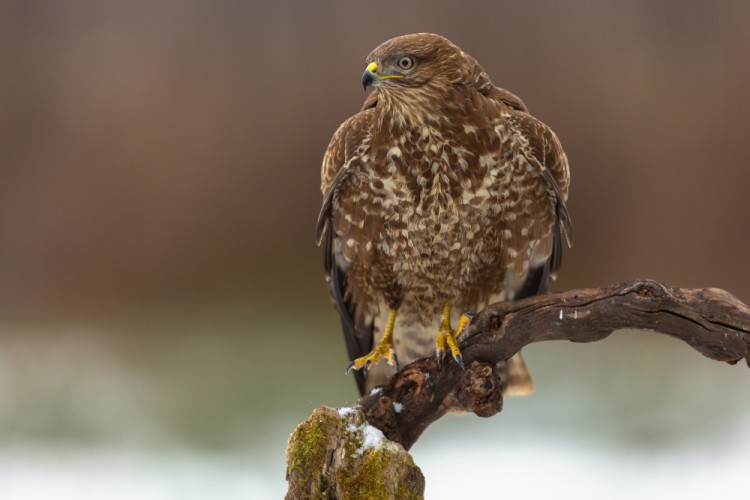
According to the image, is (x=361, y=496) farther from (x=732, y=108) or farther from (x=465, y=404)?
(x=732, y=108)

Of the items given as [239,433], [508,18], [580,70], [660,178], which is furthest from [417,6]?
[239,433]

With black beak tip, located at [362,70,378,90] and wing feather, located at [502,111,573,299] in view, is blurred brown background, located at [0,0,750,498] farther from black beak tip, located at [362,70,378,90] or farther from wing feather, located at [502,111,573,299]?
black beak tip, located at [362,70,378,90]

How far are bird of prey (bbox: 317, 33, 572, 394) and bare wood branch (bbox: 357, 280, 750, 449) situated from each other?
0.32ft

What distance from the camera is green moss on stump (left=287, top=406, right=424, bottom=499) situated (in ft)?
7.71

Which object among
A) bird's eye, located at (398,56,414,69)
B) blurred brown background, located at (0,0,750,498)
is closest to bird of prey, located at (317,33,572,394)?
bird's eye, located at (398,56,414,69)

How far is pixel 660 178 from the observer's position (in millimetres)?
4684

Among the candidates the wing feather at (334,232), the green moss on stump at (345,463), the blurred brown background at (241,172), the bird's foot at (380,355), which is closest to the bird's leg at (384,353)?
the bird's foot at (380,355)

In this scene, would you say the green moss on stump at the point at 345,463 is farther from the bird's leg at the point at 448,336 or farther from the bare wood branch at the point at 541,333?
the bird's leg at the point at 448,336

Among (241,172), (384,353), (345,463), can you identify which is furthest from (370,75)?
(241,172)

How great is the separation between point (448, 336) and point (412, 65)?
0.89 m

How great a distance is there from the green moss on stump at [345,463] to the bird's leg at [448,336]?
398 millimetres

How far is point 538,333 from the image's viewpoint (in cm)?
265

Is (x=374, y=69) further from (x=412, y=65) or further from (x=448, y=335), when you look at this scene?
(x=448, y=335)

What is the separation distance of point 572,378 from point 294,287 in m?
1.73
